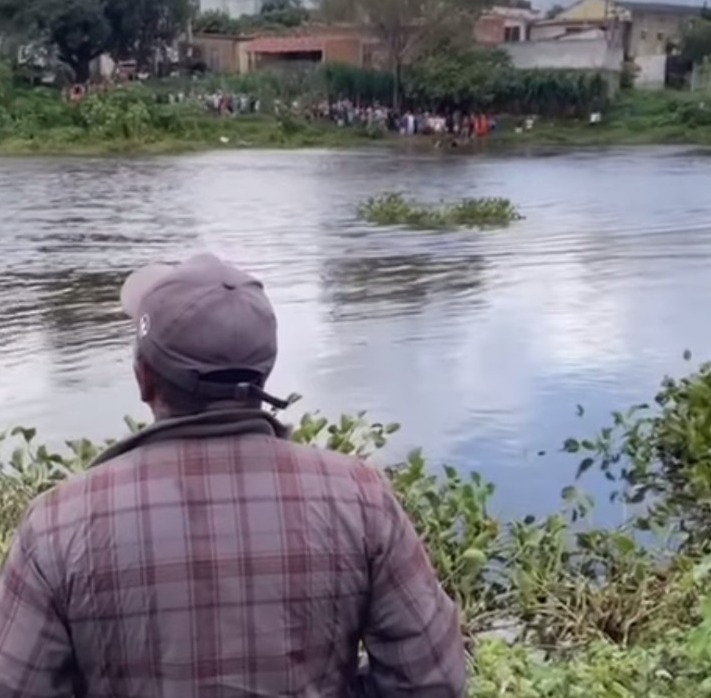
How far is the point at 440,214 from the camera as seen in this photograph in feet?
61.4

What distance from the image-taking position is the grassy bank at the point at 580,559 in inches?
152

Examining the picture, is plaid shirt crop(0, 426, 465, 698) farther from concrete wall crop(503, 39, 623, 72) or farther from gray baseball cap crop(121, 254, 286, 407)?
concrete wall crop(503, 39, 623, 72)

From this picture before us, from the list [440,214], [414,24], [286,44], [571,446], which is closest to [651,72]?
[414,24]

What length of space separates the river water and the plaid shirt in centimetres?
476

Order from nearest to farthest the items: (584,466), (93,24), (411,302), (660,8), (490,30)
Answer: (584,466), (411,302), (93,24), (490,30), (660,8)

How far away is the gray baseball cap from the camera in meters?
1.88

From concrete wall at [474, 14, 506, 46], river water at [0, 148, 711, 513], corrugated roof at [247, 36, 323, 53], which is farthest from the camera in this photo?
corrugated roof at [247, 36, 323, 53]

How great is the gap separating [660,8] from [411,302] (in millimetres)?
52606

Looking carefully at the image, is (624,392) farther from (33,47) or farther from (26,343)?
(33,47)

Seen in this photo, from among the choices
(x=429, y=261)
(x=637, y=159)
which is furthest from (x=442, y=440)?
(x=637, y=159)

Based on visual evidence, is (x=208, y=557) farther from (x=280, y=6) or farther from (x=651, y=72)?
(x=280, y=6)

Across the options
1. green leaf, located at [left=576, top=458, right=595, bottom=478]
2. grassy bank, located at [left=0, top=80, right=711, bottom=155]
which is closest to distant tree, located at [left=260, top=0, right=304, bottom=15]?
grassy bank, located at [left=0, top=80, right=711, bottom=155]

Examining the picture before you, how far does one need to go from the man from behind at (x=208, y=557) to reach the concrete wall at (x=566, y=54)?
161 ft

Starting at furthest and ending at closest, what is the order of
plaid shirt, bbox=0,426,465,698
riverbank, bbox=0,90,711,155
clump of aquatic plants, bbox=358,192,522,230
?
riverbank, bbox=0,90,711,155, clump of aquatic plants, bbox=358,192,522,230, plaid shirt, bbox=0,426,465,698
